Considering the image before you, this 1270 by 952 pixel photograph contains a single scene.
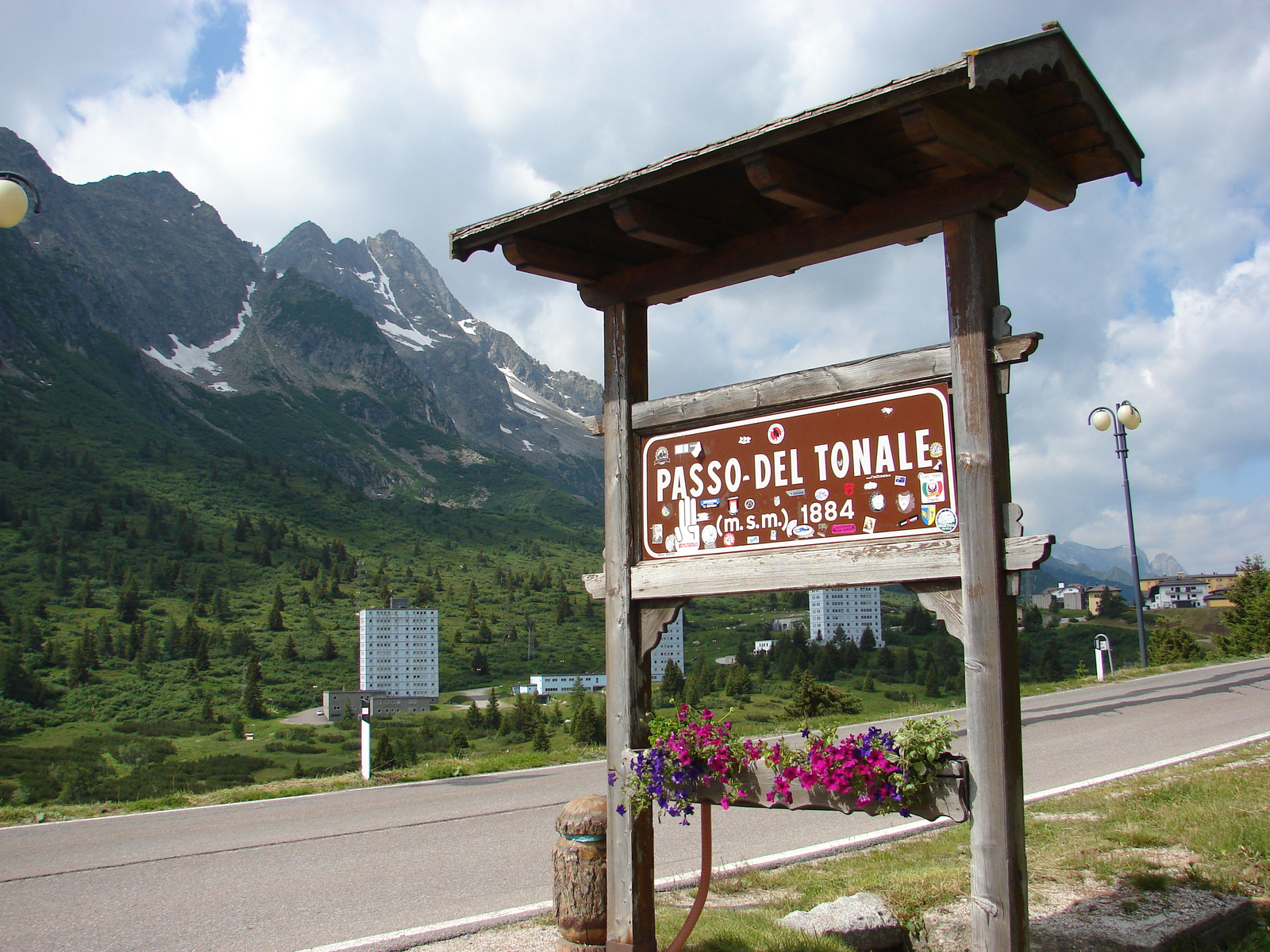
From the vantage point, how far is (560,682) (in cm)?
9275

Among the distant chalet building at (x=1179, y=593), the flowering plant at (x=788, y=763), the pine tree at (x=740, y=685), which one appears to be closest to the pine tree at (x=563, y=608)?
the pine tree at (x=740, y=685)

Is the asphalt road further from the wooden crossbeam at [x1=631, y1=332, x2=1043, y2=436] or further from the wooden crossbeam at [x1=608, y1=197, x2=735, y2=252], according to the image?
the wooden crossbeam at [x1=608, y1=197, x2=735, y2=252]

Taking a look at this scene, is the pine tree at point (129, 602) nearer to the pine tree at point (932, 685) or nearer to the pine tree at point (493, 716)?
the pine tree at point (493, 716)

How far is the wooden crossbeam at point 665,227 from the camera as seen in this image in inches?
180

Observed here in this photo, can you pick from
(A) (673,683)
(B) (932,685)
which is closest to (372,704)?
(A) (673,683)

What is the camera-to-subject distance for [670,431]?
4.95 m

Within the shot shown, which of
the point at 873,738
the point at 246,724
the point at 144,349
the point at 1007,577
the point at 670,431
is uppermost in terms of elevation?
the point at 144,349

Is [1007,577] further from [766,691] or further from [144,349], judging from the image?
[144,349]

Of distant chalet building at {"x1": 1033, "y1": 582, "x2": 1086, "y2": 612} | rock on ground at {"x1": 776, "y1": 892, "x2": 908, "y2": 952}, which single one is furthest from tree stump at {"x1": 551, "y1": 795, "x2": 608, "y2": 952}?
distant chalet building at {"x1": 1033, "y1": 582, "x2": 1086, "y2": 612}

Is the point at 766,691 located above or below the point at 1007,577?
below

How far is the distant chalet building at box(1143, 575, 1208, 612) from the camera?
167750mm

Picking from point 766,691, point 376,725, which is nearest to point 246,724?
point 376,725

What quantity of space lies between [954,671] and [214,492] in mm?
95549

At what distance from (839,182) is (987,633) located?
6.73ft
